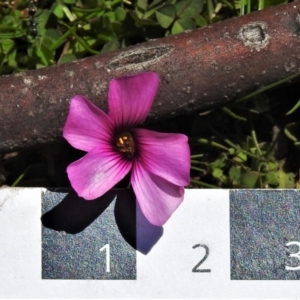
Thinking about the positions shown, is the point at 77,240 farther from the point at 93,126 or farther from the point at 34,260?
the point at 93,126

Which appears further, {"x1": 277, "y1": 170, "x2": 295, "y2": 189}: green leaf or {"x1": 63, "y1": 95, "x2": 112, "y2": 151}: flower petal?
{"x1": 277, "y1": 170, "x2": 295, "y2": 189}: green leaf

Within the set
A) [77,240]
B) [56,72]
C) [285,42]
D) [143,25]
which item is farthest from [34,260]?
[285,42]

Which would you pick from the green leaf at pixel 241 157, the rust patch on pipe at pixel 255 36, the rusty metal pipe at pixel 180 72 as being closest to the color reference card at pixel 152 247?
the green leaf at pixel 241 157

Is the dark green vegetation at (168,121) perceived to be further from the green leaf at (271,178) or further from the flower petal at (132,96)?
the flower petal at (132,96)

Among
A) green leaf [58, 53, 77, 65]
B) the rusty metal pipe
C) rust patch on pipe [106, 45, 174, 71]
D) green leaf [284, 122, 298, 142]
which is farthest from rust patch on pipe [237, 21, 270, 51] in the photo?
green leaf [58, 53, 77, 65]

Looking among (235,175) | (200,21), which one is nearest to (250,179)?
(235,175)

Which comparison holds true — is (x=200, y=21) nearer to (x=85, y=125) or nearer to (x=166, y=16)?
(x=166, y=16)

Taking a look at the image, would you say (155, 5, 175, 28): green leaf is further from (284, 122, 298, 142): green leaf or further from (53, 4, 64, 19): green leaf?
(284, 122, 298, 142): green leaf
